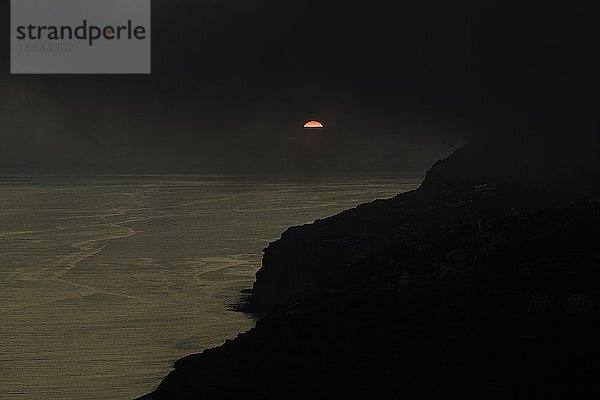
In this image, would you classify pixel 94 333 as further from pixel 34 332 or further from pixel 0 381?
pixel 0 381

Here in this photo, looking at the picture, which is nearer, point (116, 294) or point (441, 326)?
point (441, 326)

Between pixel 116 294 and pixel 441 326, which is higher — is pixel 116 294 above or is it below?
above

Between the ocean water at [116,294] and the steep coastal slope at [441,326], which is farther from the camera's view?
the ocean water at [116,294]

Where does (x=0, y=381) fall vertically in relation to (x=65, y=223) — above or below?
below

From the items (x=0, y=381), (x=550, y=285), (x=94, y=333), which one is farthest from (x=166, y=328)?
(x=550, y=285)

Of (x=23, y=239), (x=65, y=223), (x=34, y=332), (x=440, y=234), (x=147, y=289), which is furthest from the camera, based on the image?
(x=65, y=223)
